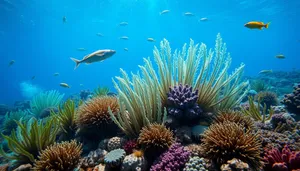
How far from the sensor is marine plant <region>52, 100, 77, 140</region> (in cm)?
511

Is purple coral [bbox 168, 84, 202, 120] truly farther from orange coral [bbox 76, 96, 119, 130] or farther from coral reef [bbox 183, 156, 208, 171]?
orange coral [bbox 76, 96, 119, 130]

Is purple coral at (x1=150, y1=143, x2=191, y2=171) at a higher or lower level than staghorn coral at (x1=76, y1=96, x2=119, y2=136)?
lower

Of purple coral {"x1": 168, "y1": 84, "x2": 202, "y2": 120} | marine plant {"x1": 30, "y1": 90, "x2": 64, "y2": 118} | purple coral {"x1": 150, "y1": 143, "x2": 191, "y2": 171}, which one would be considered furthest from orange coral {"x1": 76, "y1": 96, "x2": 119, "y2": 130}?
marine plant {"x1": 30, "y1": 90, "x2": 64, "y2": 118}

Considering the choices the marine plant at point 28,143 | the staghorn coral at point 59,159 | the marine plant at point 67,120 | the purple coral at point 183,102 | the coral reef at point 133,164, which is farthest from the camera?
the marine plant at point 67,120

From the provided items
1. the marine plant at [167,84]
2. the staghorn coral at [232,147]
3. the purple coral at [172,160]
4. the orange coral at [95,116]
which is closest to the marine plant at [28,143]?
the orange coral at [95,116]

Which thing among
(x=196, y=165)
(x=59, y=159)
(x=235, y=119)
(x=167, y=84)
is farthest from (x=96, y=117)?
(x=235, y=119)

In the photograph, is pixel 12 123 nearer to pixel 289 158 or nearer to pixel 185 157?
pixel 185 157

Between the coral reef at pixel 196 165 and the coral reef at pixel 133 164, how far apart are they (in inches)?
29.7

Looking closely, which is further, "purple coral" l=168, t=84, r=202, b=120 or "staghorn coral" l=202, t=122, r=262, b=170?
"purple coral" l=168, t=84, r=202, b=120

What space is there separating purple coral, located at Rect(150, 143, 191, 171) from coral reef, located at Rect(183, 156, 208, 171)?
0.10 m

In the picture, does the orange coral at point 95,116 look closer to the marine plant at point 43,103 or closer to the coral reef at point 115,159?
the coral reef at point 115,159

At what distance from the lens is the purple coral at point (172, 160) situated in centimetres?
314

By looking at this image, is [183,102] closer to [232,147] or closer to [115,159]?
[232,147]

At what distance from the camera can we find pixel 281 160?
3121 millimetres
